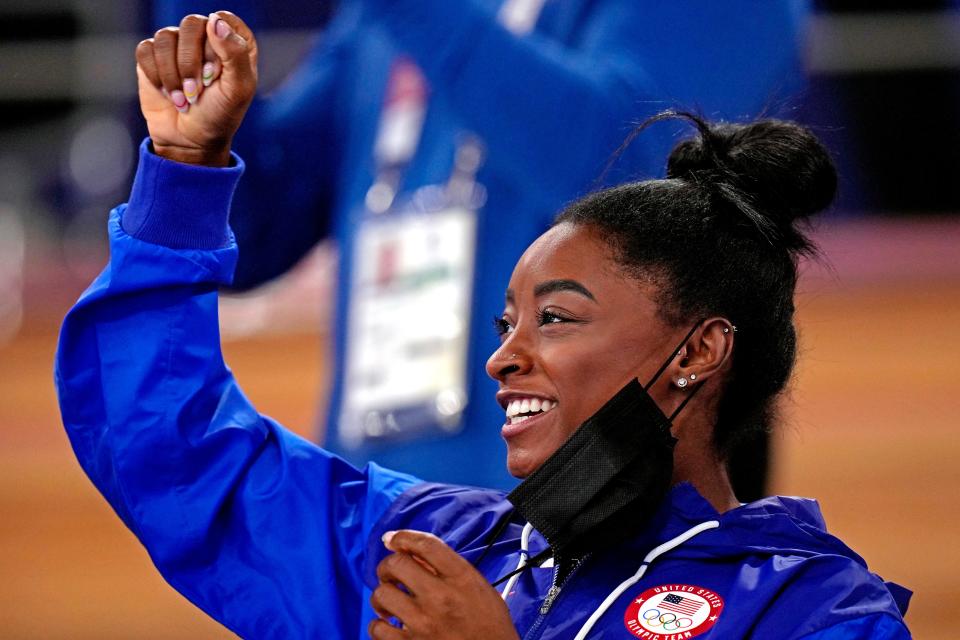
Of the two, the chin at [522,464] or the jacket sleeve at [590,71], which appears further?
the jacket sleeve at [590,71]

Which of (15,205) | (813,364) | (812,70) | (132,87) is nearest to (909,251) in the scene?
(813,364)

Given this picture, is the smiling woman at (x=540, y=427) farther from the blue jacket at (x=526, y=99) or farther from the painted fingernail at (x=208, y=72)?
the blue jacket at (x=526, y=99)

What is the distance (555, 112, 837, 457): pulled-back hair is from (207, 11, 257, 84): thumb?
0.27 metres

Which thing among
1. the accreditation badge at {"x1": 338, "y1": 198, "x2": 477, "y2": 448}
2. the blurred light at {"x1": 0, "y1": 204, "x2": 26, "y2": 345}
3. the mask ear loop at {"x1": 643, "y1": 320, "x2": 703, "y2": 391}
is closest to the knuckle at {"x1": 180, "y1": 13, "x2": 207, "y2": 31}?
the mask ear loop at {"x1": 643, "y1": 320, "x2": 703, "y2": 391}

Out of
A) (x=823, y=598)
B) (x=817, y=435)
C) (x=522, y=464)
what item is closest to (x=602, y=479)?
(x=522, y=464)


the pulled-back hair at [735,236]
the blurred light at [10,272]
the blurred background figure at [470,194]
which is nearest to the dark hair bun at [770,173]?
the pulled-back hair at [735,236]

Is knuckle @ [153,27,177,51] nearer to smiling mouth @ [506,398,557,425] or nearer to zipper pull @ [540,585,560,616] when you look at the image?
smiling mouth @ [506,398,557,425]

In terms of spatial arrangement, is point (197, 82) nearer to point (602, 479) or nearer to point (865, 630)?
point (602, 479)

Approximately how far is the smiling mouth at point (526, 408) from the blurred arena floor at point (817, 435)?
1276 mm

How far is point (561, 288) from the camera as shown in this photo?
1.12 m

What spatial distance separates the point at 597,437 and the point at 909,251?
3.53m

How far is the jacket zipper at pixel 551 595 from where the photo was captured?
3.58ft

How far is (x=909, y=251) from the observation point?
439 cm

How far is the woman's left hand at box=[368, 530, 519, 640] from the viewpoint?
1.00 meters
